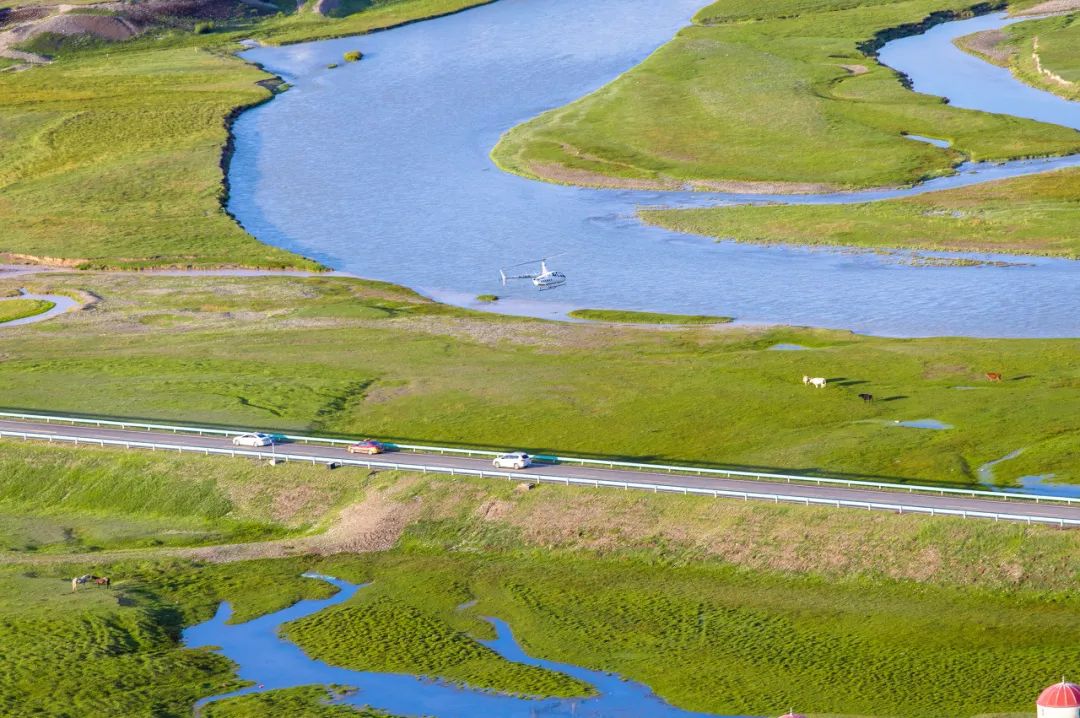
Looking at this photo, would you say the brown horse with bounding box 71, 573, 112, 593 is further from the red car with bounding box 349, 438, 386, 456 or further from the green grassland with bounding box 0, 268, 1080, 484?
the green grassland with bounding box 0, 268, 1080, 484

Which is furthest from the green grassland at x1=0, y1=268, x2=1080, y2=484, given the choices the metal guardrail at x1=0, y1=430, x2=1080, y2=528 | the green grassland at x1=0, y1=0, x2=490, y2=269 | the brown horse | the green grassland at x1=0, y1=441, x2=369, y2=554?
the green grassland at x1=0, y1=0, x2=490, y2=269

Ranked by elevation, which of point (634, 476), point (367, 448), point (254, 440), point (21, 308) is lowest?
point (21, 308)

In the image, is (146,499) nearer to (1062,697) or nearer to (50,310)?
(50,310)

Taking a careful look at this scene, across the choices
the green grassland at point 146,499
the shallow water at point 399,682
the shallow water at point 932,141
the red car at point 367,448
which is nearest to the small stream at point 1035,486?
the shallow water at point 399,682

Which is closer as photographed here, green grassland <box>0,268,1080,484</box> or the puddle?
green grassland <box>0,268,1080,484</box>

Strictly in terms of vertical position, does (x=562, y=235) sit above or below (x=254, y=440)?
below

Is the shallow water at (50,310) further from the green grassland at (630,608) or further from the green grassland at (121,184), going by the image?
the green grassland at (630,608)

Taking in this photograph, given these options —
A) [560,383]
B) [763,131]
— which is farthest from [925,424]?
[763,131]
